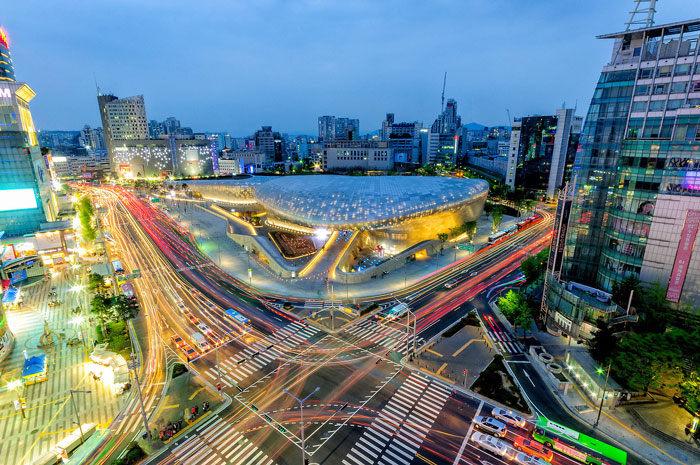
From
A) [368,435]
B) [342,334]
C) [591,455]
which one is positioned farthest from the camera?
[342,334]

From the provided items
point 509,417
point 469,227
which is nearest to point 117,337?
point 509,417

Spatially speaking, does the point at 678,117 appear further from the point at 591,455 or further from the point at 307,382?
the point at 307,382

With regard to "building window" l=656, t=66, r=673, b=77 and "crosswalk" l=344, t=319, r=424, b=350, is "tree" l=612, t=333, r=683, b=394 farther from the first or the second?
"building window" l=656, t=66, r=673, b=77

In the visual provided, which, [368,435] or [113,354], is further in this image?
[113,354]

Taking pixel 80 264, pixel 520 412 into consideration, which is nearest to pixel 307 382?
pixel 520 412

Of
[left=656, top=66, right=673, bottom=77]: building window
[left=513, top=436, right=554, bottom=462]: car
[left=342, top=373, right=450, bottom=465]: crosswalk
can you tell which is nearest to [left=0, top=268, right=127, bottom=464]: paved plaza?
[left=342, top=373, right=450, bottom=465]: crosswalk
